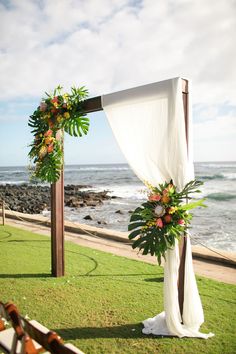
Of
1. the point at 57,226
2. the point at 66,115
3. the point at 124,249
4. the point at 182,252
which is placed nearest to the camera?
the point at 182,252

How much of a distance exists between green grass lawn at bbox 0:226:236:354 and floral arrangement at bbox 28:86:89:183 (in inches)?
72.1

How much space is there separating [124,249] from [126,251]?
0.58 feet

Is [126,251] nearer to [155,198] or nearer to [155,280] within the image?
[155,280]

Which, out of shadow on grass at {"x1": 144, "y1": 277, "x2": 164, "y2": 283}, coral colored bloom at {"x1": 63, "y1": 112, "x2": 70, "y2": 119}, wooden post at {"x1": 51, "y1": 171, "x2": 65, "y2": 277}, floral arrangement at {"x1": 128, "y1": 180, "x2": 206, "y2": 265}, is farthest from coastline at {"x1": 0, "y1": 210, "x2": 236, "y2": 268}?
coral colored bloom at {"x1": 63, "y1": 112, "x2": 70, "y2": 119}

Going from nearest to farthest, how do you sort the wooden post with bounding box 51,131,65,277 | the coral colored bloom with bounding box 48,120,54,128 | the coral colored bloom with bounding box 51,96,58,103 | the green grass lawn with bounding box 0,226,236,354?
the green grass lawn with bounding box 0,226,236,354
the coral colored bloom with bounding box 51,96,58,103
the coral colored bloom with bounding box 48,120,54,128
the wooden post with bounding box 51,131,65,277

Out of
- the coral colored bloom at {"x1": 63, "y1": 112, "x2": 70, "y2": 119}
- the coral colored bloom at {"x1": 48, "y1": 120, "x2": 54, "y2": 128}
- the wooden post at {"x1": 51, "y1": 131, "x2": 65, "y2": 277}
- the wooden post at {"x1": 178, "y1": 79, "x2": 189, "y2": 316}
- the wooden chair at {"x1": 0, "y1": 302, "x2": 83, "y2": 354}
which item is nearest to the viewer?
the wooden chair at {"x1": 0, "y1": 302, "x2": 83, "y2": 354}

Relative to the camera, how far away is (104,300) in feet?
14.4

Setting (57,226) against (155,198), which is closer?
(155,198)

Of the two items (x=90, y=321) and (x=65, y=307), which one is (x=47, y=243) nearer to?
(x=65, y=307)

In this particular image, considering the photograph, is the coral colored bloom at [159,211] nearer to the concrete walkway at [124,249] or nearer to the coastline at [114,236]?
the concrete walkway at [124,249]

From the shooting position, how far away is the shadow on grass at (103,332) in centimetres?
347

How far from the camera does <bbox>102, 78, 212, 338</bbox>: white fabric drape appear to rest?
348cm

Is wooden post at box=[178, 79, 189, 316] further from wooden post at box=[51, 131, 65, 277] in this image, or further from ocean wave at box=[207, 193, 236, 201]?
ocean wave at box=[207, 193, 236, 201]

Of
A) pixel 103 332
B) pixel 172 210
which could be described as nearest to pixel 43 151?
pixel 172 210
